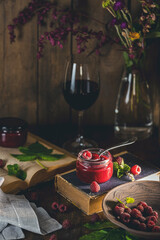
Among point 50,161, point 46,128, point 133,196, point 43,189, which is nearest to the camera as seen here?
point 133,196

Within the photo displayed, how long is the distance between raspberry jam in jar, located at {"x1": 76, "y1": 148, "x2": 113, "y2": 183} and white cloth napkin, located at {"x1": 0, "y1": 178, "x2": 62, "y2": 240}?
16 centimetres

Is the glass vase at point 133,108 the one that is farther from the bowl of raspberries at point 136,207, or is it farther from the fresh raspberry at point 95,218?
the fresh raspberry at point 95,218

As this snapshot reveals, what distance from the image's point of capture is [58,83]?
1701 millimetres

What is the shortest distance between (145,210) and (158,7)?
0.73 m

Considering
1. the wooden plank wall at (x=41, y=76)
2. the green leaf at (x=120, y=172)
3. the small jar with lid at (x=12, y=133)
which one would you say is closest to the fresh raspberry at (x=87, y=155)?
the green leaf at (x=120, y=172)

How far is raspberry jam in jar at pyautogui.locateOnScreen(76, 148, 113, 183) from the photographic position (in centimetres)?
114

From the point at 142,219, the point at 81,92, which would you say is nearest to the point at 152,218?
the point at 142,219

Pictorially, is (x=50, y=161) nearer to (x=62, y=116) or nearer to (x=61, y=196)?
(x=61, y=196)

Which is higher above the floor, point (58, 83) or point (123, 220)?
point (58, 83)

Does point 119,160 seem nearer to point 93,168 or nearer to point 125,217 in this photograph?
point 93,168

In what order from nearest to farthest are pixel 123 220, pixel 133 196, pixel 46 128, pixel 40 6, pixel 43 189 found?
pixel 123 220 < pixel 133 196 < pixel 43 189 < pixel 40 6 < pixel 46 128

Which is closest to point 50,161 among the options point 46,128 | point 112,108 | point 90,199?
point 90,199

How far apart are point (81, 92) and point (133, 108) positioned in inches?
11.7

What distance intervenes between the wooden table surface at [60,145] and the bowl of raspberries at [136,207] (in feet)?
0.23
